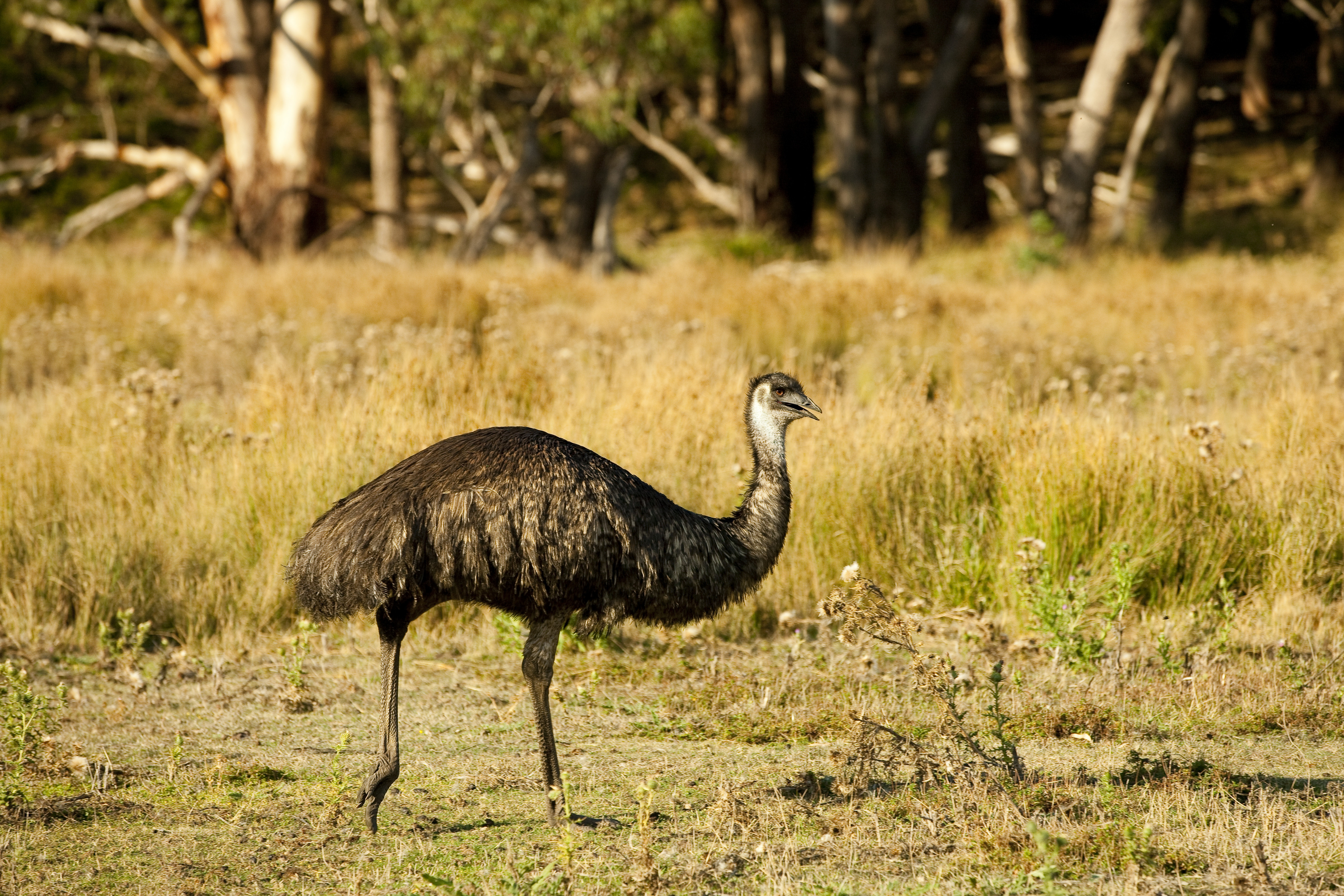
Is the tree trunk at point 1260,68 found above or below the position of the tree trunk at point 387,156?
above

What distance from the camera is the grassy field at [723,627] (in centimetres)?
490

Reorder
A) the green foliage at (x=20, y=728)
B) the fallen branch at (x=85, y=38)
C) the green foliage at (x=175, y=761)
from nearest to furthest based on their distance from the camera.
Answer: the green foliage at (x=20, y=728)
the green foliage at (x=175, y=761)
the fallen branch at (x=85, y=38)

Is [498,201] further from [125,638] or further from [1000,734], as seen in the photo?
[1000,734]

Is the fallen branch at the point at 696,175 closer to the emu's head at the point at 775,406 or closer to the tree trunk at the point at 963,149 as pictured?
the tree trunk at the point at 963,149

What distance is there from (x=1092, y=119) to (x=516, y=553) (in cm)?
1718

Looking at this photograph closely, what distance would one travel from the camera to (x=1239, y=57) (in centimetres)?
3556

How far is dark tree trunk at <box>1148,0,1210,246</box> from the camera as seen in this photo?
21.9 m

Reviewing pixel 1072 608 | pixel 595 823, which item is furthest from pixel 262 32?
pixel 595 823

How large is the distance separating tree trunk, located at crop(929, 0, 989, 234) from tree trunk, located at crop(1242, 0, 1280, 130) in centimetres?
735

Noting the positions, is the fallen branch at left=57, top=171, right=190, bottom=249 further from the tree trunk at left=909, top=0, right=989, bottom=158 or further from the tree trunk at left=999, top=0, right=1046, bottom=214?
the tree trunk at left=999, top=0, right=1046, bottom=214

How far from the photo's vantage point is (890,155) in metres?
A: 21.7

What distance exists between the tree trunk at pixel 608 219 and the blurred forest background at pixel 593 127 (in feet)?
0.17

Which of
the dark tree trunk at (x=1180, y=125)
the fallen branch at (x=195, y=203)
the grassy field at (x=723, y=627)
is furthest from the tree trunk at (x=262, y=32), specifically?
the dark tree trunk at (x=1180, y=125)

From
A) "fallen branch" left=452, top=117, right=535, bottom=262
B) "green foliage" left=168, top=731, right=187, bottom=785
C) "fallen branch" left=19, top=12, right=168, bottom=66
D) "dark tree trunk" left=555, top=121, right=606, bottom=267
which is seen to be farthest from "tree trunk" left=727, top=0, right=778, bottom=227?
"green foliage" left=168, top=731, right=187, bottom=785
